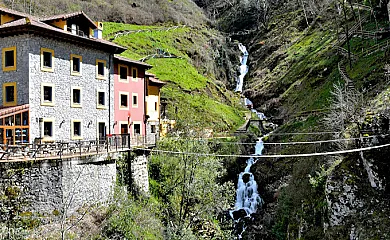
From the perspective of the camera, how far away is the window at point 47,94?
2589 cm

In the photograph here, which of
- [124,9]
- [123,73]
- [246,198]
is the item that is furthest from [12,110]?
[124,9]

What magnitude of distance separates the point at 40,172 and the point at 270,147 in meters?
27.1

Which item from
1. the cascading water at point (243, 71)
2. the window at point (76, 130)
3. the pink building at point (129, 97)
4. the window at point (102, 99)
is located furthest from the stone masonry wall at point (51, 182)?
the cascading water at point (243, 71)

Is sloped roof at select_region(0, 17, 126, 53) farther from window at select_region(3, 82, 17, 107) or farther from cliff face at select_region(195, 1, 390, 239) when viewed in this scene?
cliff face at select_region(195, 1, 390, 239)

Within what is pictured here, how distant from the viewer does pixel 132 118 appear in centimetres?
3500

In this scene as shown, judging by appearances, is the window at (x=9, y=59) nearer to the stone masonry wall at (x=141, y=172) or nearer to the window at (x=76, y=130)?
the window at (x=76, y=130)

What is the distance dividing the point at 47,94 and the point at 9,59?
3.57 m

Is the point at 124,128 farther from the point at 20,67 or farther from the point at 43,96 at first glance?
the point at 20,67

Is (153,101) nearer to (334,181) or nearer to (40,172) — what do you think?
(40,172)

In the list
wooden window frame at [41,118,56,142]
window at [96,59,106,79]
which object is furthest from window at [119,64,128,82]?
wooden window frame at [41,118,56,142]

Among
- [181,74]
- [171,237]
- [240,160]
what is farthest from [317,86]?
[171,237]

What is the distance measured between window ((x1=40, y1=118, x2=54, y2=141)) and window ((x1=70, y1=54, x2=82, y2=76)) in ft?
14.4

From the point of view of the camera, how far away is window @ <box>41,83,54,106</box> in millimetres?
25891

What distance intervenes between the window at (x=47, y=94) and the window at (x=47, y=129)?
1.24m
